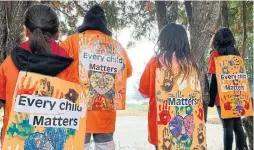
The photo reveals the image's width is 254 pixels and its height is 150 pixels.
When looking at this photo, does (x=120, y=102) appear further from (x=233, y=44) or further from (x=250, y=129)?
(x=250, y=129)

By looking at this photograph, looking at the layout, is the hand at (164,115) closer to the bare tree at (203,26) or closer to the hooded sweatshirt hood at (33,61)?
the hooded sweatshirt hood at (33,61)

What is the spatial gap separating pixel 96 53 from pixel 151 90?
53cm

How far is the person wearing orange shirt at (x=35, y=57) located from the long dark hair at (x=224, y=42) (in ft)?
7.24

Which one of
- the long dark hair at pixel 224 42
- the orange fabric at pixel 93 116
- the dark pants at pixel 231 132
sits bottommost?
the dark pants at pixel 231 132

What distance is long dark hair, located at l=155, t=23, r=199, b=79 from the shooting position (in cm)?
286

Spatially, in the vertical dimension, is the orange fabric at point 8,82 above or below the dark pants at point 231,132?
above

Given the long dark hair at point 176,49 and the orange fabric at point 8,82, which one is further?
the long dark hair at point 176,49

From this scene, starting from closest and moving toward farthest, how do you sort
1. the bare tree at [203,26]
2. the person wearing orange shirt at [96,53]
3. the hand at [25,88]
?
the hand at [25,88]
the person wearing orange shirt at [96,53]
the bare tree at [203,26]

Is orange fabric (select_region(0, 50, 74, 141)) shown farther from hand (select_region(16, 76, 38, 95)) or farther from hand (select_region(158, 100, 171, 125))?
hand (select_region(158, 100, 171, 125))

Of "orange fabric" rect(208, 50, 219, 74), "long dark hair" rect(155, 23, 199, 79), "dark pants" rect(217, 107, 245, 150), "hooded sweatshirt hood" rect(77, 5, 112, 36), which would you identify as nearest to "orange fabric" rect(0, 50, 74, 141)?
"hooded sweatshirt hood" rect(77, 5, 112, 36)

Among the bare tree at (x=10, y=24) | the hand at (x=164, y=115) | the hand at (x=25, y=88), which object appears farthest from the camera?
the bare tree at (x=10, y=24)

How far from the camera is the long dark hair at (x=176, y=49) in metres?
2.86

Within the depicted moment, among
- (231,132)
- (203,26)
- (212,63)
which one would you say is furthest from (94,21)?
(231,132)

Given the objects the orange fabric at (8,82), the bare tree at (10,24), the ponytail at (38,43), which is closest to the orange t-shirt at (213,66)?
the bare tree at (10,24)
